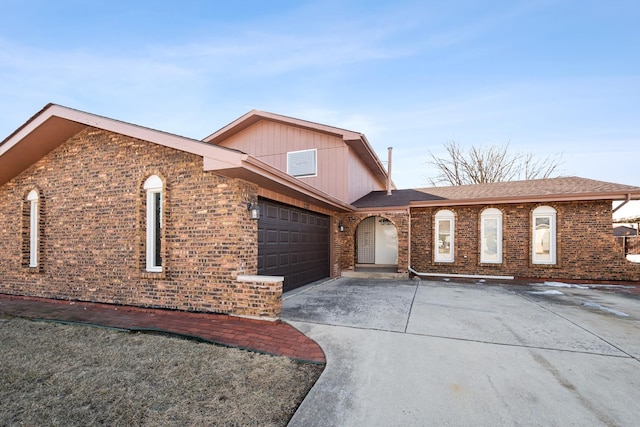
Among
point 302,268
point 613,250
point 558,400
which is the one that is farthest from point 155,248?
point 613,250

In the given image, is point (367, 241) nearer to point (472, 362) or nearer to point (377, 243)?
point (377, 243)

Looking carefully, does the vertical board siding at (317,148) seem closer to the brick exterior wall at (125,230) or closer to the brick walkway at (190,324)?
the brick exterior wall at (125,230)

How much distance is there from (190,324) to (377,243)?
38.4ft

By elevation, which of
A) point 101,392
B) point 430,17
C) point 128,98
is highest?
point 430,17

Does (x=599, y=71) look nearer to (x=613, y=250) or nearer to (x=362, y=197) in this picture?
(x=613, y=250)

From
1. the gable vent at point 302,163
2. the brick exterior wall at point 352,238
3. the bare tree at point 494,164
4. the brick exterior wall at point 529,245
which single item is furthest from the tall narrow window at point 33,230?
the bare tree at point 494,164

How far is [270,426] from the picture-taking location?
90.5 inches

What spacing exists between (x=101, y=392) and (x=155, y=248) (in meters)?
3.40

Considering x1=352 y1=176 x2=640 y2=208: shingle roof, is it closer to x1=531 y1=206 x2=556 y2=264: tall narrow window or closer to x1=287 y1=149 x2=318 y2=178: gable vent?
x1=531 y1=206 x2=556 y2=264: tall narrow window

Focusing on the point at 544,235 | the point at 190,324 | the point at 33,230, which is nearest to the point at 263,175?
the point at 190,324

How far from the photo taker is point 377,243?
50.0ft

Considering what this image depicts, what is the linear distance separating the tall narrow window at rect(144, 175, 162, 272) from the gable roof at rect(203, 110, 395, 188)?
6853 mm

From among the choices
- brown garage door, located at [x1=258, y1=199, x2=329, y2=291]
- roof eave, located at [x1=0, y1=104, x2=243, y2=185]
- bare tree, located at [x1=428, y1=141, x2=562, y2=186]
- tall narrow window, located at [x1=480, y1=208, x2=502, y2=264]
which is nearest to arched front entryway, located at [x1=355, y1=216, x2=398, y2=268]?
tall narrow window, located at [x1=480, y1=208, x2=502, y2=264]

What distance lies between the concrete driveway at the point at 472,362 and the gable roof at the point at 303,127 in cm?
646
